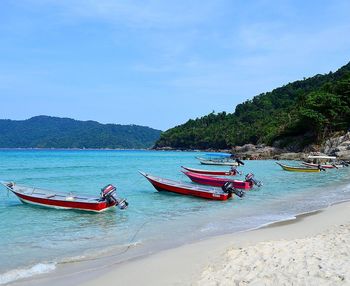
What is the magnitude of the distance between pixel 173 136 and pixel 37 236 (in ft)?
545

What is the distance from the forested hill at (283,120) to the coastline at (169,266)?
66.2 m

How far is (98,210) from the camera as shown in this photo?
18.2m

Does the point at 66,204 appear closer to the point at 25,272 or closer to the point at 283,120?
the point at 25,272

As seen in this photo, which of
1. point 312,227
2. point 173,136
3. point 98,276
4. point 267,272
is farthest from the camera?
point 173,136

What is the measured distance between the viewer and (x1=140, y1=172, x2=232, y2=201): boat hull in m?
22.5

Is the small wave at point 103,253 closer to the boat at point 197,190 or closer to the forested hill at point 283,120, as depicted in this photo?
the boat at point 197,190

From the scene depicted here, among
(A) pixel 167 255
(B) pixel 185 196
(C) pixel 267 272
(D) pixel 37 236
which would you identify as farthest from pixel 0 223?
(C) pixel 267 272

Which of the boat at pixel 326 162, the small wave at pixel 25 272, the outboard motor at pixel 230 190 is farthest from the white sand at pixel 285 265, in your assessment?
the boat at pixel 326 162

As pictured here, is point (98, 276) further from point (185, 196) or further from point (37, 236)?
point (185, 196)

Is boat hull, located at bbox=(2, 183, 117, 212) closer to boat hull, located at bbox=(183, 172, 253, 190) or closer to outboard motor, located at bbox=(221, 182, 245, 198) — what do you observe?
outboard motor, located at bbox=(221, 182, 245, 198)

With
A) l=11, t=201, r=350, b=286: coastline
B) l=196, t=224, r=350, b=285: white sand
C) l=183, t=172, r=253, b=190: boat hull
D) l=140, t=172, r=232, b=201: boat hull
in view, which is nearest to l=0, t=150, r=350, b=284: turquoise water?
l=140, t=172, r=232, b=201: boat hull

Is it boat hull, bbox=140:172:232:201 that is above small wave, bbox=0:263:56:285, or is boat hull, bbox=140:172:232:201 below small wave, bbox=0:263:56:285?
above

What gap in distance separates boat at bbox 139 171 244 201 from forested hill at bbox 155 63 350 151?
55.2 meters

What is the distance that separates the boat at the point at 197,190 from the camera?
22.5 m
